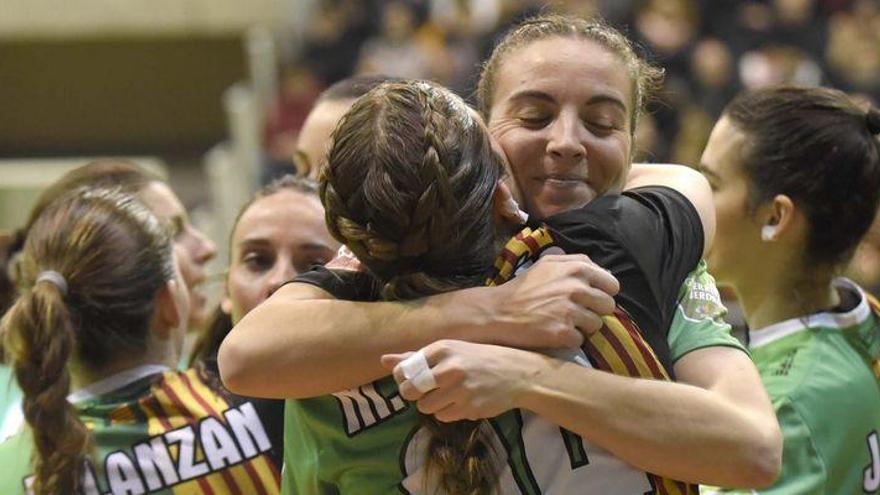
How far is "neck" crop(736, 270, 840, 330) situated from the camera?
9.34ft

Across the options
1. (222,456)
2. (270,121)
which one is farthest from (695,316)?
(270,121)

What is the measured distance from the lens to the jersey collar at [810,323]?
2.80 metres

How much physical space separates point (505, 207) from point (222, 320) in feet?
3.71

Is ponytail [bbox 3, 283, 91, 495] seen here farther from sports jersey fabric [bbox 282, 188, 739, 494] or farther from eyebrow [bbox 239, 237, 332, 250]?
sports jersey fabric [bbox 282, 188, 739, 494]

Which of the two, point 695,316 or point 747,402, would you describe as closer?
point 747,402

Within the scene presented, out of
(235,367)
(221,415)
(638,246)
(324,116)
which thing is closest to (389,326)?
(235,367)

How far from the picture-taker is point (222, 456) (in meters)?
2.49

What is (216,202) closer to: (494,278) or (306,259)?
(306,259)

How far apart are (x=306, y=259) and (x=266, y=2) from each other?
30.7 ft

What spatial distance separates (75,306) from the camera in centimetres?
250

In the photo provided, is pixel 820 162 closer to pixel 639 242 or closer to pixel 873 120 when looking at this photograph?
pixel 873 120

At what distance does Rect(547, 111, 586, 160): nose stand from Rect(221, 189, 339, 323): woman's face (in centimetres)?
79

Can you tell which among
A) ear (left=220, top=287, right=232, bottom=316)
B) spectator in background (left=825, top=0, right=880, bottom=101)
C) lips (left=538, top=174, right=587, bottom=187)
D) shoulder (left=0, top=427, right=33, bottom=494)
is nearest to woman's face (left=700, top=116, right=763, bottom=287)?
lips (left=538, top=174, right=587, bottom=187)

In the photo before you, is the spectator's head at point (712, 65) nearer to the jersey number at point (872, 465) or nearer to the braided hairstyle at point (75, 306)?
the jersey number at point (872, 465)
